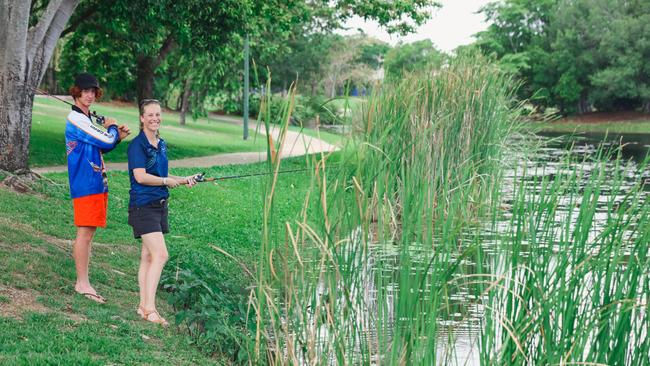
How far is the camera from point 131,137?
27484mm

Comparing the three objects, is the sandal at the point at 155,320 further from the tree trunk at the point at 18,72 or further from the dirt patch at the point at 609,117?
the dirt patch at the point at 609,117

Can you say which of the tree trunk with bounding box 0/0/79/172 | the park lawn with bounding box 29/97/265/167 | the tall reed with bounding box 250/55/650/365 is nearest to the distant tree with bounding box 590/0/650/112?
the park lawn with bounding box 29/97/265/167

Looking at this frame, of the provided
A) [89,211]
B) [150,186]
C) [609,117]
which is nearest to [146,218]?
[150,186]

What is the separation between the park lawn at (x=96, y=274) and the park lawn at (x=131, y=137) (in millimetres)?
2282

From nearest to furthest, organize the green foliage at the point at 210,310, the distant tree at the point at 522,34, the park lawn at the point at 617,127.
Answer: the green foliage at the point at 210,310, the park lawn at the point at 617,127, the distant tree at the point at 522,34

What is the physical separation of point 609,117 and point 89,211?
59578 millimetres

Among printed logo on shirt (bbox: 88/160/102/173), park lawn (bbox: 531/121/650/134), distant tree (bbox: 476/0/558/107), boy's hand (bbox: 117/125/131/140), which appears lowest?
park lawn (bbox: 531/121/650/134)

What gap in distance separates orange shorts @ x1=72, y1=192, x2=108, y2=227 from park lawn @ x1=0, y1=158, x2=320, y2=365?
58 centimetres

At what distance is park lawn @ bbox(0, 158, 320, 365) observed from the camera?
536 cm

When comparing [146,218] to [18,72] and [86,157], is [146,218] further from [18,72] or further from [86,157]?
[18,72]

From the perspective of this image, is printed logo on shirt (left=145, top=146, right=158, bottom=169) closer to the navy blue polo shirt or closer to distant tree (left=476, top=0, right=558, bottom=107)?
the navy blue polo shirt

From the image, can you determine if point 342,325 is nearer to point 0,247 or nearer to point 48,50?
point 0,247

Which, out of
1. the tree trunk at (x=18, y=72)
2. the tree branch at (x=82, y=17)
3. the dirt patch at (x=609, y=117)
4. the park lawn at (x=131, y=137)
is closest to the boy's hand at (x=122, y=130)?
the tree trunk at (x=18, y=72)

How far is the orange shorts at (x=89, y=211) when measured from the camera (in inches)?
247
